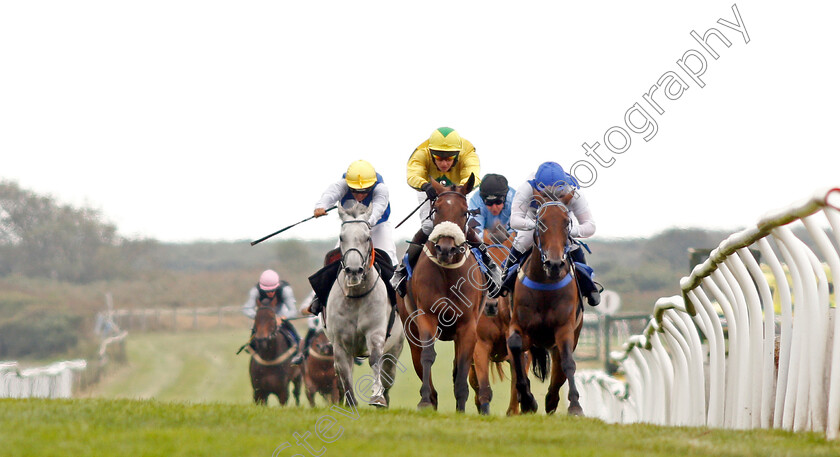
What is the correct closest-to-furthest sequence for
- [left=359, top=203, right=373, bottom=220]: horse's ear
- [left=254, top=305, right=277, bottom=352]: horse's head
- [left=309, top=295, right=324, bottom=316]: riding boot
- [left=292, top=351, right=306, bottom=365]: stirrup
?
[left=359, top=203, right=373, bottom=220]: horse's ear → [left=309, top=295, right=324, bottom=316]: riding boot → [left=254, top=305, right=277, bottom=352]: horse's head → [left=292, top=351, right=306, bottom=365]: stirrup

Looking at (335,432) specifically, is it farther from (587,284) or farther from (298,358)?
(298,358)

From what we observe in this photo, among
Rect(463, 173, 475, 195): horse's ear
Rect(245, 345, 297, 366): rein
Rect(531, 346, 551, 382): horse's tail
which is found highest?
Rect(463, 173, 475, 195): horse's ear

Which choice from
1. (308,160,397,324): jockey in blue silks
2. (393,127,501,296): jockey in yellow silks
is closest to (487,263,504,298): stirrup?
(393,127,501,296): jockey in yellow silks

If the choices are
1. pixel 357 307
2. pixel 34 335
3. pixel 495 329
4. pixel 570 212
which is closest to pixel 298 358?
pixel 495 329

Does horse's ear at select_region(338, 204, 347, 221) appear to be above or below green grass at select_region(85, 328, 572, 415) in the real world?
above

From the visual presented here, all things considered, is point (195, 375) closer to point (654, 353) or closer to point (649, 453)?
point (654, 353)

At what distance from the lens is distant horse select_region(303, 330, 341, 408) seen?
13109mm

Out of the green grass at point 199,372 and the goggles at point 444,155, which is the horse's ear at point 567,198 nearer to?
the goggles at point 444,155

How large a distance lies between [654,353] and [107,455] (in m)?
5.99

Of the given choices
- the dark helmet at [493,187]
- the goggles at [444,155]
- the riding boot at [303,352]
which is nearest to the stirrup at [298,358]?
the riding boot at [303,352]

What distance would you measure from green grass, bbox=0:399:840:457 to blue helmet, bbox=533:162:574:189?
226 cm

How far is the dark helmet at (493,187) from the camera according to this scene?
10320mm

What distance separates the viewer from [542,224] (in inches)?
293

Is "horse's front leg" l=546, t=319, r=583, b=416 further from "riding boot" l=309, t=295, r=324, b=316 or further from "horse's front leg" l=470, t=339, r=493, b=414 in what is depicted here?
"riding boot" l=309, t=295, r=324, b=316
